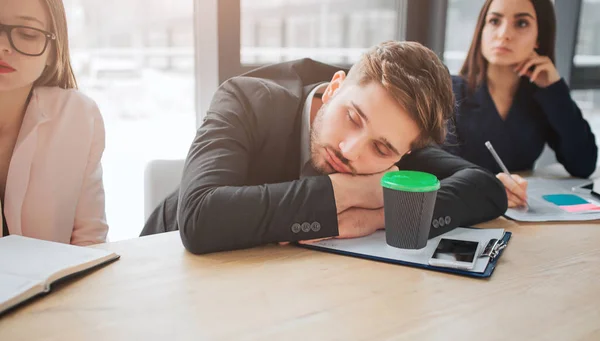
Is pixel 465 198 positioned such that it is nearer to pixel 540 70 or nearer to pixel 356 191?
pixel 356 191

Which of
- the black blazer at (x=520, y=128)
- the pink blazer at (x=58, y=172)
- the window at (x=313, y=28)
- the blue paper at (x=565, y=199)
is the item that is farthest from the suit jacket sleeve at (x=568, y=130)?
the pink blazer at (x=58, y=172)

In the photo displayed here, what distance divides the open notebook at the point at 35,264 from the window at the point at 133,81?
3.81 ft

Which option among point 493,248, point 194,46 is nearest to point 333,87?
point 493,248

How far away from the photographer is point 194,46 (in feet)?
7.14

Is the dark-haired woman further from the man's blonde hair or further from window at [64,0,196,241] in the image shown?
window at [64,0,196,241]

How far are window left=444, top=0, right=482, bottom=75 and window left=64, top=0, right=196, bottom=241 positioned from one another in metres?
1.30

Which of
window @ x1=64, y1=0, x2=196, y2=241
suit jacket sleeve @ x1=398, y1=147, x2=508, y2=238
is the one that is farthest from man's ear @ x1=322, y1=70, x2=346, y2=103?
window @ x1=64, y1=0, x2=196, y2=241

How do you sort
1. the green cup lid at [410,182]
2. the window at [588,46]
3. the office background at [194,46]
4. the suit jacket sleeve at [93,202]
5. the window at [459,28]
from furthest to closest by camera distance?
the window at [459,28], the window at [588,46], the office background at [194,46], the suit jacket sleeve at [93,202], the green cup lid at [410,182]

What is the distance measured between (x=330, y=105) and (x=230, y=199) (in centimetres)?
34

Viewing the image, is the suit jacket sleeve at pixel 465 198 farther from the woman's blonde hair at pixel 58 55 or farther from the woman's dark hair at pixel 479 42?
the woman's blonde hair at pixel 58 55

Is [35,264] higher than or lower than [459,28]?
lower

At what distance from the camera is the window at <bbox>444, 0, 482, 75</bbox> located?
2.67 metres

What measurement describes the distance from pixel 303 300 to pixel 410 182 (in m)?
0.33

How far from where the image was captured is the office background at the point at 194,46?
84.7 inches
